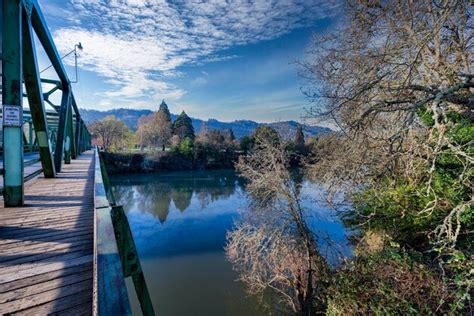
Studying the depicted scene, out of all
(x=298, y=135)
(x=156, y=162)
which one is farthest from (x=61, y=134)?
(x=156, y=162)

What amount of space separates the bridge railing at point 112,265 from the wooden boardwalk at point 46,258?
230 millimetres

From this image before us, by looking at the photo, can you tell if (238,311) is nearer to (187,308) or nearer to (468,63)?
(187,308)

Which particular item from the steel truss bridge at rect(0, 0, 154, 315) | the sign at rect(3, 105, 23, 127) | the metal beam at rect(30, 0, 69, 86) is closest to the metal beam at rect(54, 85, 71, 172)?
the metal beam at rect(30, 0, 69, 86)

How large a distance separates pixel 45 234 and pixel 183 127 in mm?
43431

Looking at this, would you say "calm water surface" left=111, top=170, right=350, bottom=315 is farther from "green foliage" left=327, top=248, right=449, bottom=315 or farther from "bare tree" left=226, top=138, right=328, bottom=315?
"green foliage" left=327, top=248, right=449, bottom=315

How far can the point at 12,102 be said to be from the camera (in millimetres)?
2574

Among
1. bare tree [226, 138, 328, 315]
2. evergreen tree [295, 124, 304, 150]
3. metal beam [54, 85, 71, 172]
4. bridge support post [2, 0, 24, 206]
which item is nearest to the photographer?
bridge support post [2, 0, 24, 206]

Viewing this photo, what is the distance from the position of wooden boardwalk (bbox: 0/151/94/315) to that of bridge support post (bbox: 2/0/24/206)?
0.93 feet

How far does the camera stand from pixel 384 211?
7648mm

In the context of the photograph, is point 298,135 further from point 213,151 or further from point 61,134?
point 213,151

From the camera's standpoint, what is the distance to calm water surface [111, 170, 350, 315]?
7191 mm

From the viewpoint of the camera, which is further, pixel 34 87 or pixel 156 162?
pixel 156 162

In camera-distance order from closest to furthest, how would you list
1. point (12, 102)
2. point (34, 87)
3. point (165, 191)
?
1. point (12, 102)
2. point (34, 87)
3. point (165, 191)

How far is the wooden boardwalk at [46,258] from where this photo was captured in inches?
47.9
